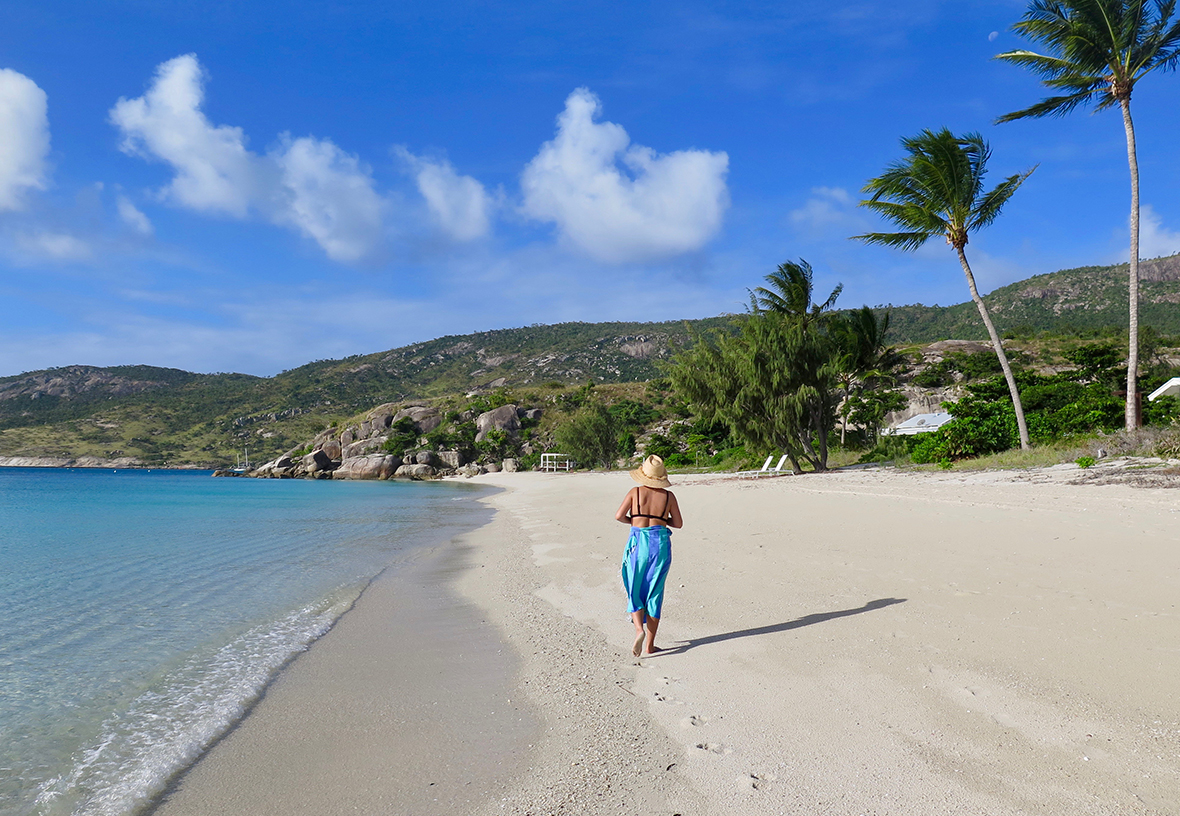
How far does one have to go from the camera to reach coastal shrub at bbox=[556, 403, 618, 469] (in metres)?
51.6

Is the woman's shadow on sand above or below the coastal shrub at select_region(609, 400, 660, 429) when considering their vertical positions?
below

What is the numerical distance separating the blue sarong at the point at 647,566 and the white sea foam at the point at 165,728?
2805mm

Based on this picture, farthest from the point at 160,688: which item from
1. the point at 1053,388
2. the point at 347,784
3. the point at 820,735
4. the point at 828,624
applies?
the point at 1053,388

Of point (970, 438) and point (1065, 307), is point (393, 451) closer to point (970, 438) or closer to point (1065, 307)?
point (970, 438)

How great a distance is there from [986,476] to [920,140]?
38.1 feet

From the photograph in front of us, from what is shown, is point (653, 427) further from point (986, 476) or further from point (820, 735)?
point (820, 735)

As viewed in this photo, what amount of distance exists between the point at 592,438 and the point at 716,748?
48492mm

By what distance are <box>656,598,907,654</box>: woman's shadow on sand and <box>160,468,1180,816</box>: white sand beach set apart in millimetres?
31

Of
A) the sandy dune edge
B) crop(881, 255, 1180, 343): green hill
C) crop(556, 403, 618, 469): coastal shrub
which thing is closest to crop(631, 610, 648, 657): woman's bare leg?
the sandy dune edge

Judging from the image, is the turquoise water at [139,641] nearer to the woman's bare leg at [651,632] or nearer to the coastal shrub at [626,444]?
the woman's bare leg at [651,632]

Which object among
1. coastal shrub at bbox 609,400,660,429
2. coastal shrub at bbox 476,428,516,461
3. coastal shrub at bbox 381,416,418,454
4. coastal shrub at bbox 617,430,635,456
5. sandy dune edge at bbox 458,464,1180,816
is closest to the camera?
sandy dune edge at bbox 458,464,1180,816

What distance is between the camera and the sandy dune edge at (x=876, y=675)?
264cm

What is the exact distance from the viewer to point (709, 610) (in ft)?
18.4

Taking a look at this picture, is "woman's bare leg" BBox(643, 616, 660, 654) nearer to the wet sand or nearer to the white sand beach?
the white sand beach
